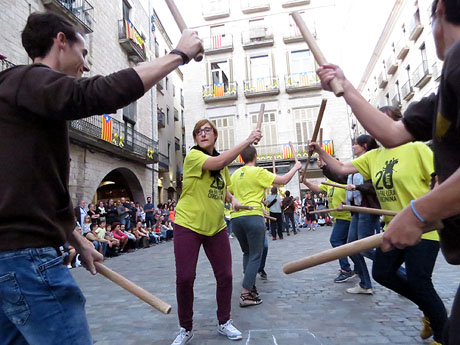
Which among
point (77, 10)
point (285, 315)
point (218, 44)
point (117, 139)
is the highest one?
point (218, 44)

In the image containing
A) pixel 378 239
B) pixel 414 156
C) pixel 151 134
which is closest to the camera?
pixel 378 239

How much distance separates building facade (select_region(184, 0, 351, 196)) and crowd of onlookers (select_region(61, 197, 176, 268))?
10969 millimetres

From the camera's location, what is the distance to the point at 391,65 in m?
27.3

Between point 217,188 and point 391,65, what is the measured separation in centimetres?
2843

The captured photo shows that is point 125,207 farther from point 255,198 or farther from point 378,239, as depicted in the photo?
point 378,239

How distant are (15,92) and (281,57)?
2672cm

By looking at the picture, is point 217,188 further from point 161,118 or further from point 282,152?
point 161,118

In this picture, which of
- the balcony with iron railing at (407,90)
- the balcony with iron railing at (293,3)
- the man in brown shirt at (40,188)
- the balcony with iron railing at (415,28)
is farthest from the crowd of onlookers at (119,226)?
the balcony with iron railing at (293,3)

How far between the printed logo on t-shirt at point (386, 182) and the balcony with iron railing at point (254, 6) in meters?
26.8

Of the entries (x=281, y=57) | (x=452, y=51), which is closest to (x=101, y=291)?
(x=452, y=51)

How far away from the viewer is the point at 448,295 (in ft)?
13.9

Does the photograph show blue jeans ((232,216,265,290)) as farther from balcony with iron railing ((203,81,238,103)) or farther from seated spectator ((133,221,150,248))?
balcony with iron railing ((203,81,238,103))

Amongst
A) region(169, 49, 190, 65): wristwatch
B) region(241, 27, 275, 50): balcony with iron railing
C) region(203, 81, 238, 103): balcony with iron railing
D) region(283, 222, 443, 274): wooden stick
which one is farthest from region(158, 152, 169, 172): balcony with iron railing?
region(283, 222, 443, 274): wooden stick

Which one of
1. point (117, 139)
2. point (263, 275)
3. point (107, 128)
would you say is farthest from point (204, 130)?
point (117, 139)
